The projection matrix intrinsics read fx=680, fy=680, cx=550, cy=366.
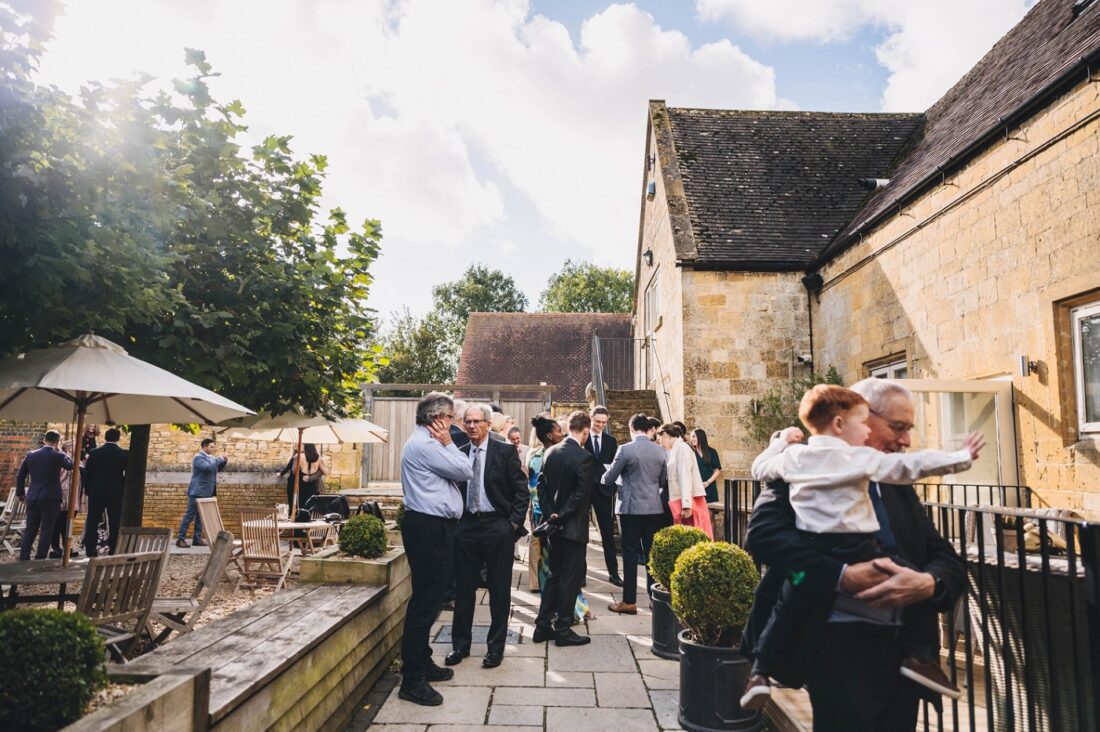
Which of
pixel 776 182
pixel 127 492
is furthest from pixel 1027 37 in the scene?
A: pixel 127 492

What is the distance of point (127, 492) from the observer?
8.26 metres

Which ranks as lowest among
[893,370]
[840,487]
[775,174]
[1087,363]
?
[840,487]

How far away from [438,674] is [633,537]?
2698mm

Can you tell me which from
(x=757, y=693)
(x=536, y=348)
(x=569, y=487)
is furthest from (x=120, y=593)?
(x=536, y=348)

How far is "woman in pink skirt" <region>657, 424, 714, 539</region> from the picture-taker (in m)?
7.15

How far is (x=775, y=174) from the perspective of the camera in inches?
562

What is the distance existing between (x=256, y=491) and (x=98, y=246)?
10794 mm

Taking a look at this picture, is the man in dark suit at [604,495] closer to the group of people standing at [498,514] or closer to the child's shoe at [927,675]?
the group of people standing at [498,514]

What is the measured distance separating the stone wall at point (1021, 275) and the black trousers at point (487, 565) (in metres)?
5.51

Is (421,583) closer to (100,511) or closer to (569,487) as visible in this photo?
(569,487)

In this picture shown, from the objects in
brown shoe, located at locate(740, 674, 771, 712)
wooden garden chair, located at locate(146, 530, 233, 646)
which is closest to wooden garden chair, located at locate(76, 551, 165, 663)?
wooden garden chair, located at locate(146, 530, 233, 646)

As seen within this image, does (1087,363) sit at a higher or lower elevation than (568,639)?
higher

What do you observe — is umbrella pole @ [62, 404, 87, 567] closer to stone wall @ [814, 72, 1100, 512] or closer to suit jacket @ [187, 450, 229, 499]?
suit jacket @ [187, 450, 229, 499]

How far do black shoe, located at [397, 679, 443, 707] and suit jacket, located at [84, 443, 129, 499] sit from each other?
850cm
